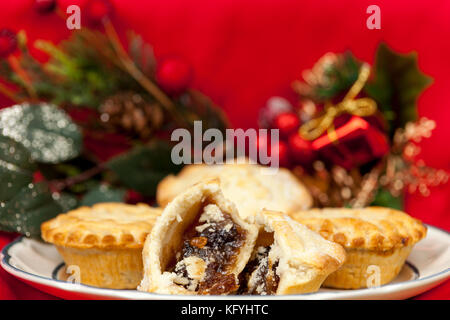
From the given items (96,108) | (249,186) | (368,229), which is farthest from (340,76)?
(96,108)

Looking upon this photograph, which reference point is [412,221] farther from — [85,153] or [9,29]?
[9,29]

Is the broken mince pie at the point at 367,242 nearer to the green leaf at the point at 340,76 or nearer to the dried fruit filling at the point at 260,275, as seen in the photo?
the dried fruit filling at the point at 260,275

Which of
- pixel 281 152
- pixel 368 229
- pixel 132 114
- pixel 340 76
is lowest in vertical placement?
pixel 368 229

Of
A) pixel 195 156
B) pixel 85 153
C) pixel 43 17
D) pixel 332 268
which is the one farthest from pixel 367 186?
pixel 43 17

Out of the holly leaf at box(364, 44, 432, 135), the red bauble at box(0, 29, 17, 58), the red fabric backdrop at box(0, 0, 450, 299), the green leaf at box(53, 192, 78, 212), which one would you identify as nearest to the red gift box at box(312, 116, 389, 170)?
the holly leaf at box(364, 44, 432, 135)

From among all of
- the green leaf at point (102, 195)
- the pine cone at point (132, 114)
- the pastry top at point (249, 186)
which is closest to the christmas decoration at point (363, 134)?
the pastry top at point (249, 186)

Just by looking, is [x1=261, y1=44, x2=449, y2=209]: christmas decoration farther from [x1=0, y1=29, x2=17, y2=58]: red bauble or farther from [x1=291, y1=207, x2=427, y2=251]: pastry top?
[x1=0, y1=29, x2=17, y2=58]: red bauble

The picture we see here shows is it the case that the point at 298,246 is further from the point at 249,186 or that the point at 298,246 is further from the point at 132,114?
the point at 132,114
